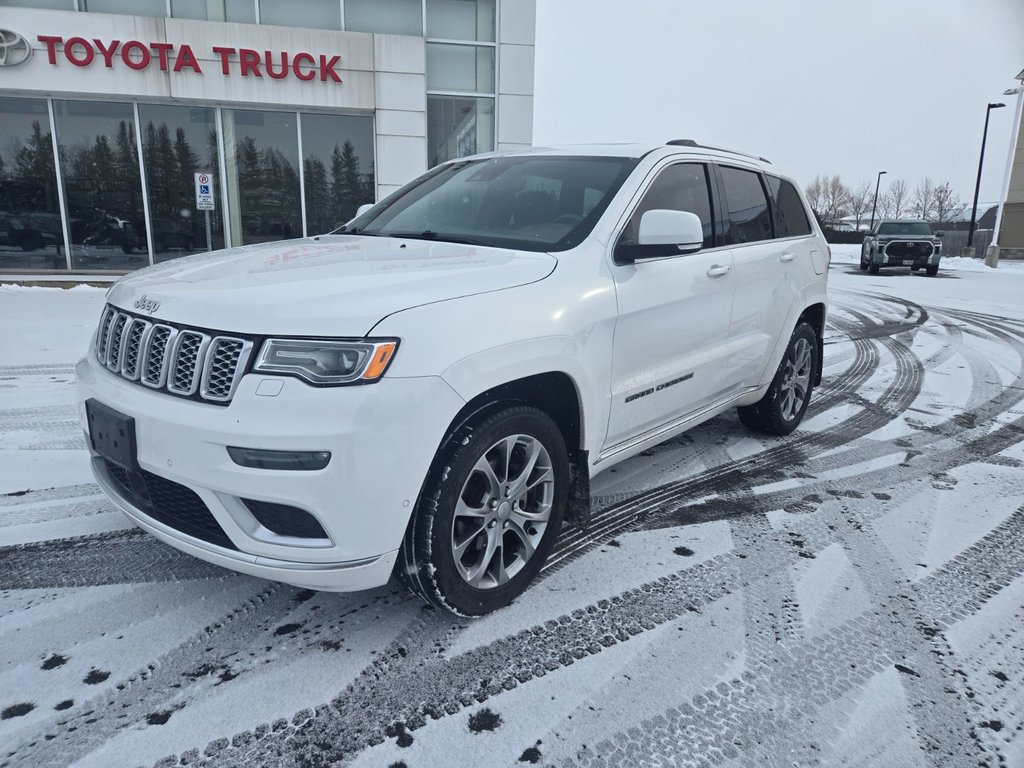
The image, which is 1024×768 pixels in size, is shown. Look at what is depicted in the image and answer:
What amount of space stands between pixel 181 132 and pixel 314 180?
2.75 meters

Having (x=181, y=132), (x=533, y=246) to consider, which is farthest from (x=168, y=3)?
(x=533, y=246)

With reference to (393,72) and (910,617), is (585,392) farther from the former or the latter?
(393,72)

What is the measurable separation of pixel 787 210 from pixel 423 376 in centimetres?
360

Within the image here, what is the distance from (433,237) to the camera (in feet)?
10.7

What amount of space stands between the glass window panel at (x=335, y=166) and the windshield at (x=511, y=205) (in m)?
11.1

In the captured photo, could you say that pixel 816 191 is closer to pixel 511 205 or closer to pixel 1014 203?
pixel 1014 203

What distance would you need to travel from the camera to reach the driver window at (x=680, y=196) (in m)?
3.14

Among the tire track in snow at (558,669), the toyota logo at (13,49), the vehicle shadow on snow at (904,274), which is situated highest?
the toyota logo at (13,49)

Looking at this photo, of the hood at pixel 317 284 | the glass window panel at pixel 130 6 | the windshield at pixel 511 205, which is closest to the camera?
the hood at pixel 317 284

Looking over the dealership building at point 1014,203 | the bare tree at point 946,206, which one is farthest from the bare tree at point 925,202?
the dealership building at point 1014,203

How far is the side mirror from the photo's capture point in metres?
2.88

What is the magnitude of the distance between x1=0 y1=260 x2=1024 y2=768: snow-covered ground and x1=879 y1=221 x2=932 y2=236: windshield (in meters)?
20.4

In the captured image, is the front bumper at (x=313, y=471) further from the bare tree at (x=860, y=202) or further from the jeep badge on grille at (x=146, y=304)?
the bare tree at (x=860, y=202)

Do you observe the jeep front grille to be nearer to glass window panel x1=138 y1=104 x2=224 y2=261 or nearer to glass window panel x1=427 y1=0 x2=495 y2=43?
glass window panel x1=138 y1=104 x2=224 y2=261
